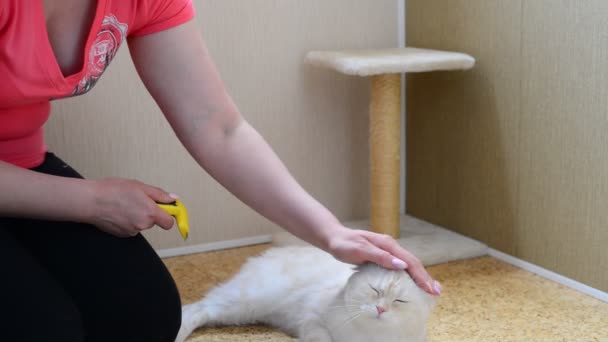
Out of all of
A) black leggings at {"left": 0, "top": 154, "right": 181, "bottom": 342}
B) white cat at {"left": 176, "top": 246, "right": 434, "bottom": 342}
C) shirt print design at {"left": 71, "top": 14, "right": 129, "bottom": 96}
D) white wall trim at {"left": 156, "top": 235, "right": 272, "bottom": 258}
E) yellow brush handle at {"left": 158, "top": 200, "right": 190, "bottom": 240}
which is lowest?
white wall trim at {"left": 156, "top": 235, "right": 272, "bottom": 258}

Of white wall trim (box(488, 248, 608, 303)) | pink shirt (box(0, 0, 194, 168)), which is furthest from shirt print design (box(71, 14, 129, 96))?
white wall trim (box(488, 248, 608, 303))

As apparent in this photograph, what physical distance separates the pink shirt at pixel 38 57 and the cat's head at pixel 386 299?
0.51 meters

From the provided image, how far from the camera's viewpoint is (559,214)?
1.90 metres

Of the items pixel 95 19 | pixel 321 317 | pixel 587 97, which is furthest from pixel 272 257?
pixel 587 97

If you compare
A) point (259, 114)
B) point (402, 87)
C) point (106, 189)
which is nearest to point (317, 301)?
point (106, 189)

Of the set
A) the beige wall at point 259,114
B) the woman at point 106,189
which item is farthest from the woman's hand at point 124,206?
the beige wall at point 259,114

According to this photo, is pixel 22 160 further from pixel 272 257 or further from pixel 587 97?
pixel 587 97

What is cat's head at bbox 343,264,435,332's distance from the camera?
3.99 ft

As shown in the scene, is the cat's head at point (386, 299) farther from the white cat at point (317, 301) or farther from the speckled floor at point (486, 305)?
the speckled floor at point (486, 305)

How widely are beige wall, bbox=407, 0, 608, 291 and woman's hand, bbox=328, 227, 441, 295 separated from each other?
2.50ft

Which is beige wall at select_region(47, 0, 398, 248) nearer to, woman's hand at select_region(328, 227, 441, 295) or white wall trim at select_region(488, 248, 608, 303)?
white wall trim at select_region(488, 248, 608, 303)

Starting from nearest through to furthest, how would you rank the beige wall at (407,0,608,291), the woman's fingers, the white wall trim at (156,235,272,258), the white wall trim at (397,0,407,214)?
the woman's fingers < the beige wall at (407,0,608,291) < the white wall trim at (156,235,272,258) < the white wall trim at (397,0,407,214)

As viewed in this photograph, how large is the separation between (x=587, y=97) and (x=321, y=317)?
2.74ft

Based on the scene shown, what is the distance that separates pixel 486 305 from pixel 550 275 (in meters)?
0.27
